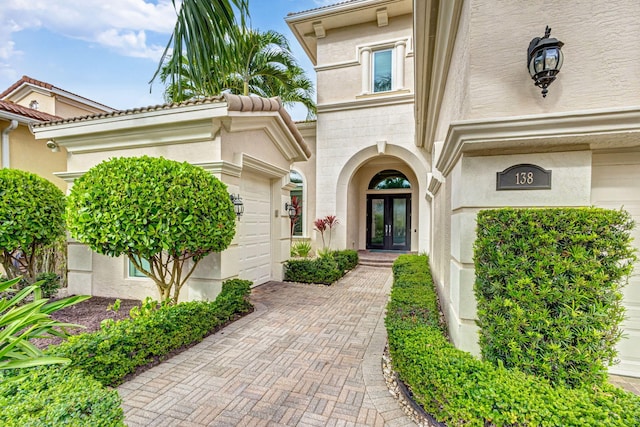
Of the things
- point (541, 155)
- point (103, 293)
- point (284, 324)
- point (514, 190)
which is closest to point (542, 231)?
point (514, 190)

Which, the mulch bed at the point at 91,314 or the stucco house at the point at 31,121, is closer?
the mulch bed at the point at 91,314

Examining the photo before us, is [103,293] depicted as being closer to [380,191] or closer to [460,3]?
[460,3]

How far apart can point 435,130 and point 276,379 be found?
7.42m

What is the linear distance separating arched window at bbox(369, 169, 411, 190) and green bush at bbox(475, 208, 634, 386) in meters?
12.8

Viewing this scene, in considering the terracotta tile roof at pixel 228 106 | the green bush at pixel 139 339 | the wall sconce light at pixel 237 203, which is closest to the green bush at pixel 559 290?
the green bush at pixel 139 339

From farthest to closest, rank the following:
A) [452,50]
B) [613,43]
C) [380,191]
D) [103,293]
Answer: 1. [380,191]
2. [103,293]
3. [452,50]
4. [613,43]

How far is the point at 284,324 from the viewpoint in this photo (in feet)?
17.7

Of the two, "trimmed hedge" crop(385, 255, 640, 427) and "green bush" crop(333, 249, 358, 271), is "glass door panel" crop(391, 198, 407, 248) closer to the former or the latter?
"green bush" crop(333, 249, 358, 271)

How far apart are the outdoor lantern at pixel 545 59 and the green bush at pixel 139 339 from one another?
535 centimetres

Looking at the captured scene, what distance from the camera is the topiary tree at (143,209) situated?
14.7 ft

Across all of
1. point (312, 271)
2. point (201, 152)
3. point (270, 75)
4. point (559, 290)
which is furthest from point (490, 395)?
point (270, 75)

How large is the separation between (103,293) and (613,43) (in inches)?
371

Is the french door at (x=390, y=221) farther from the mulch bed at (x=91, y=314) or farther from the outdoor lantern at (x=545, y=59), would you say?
the outdoor lantern at (x=545, y=59)

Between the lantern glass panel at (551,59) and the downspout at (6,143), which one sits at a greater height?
the downspout at (6,143)
